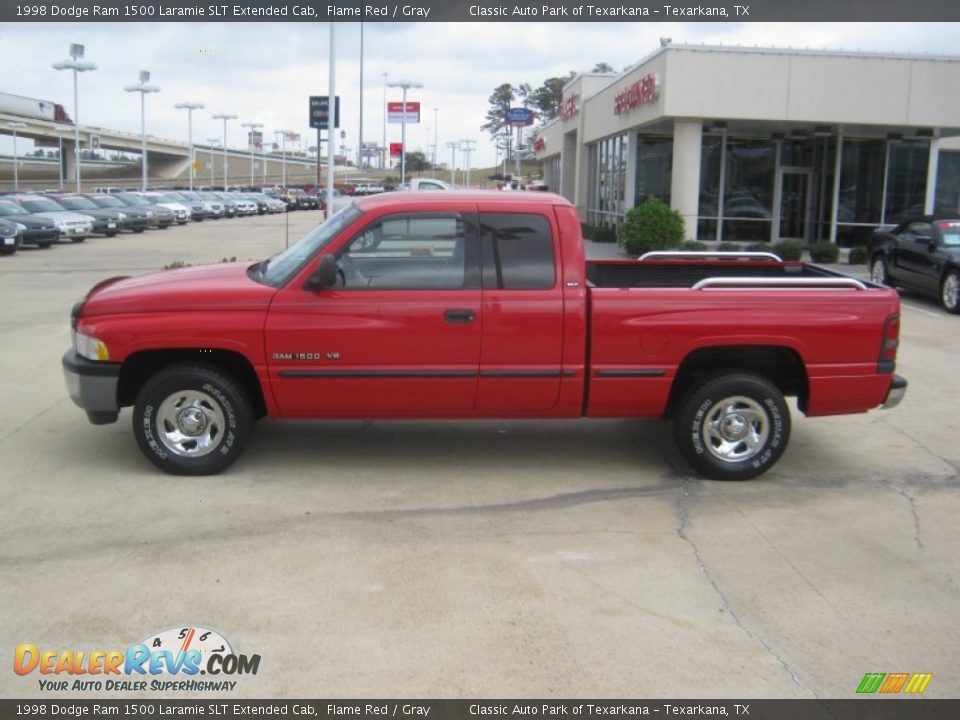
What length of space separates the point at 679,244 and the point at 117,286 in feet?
59.5

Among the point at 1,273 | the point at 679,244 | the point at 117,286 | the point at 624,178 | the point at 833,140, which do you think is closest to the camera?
the point at 117,286

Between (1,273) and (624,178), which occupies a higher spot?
(624,178)

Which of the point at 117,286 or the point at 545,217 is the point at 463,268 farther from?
the point at 117,286

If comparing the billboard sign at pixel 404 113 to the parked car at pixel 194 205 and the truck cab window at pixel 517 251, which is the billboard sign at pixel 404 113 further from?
the truck cab window at pixel 517 251

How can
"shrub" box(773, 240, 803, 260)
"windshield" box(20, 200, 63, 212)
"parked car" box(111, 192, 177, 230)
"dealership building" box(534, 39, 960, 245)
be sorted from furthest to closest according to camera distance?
1. "parked car" box(111, 192, 177, 230)
2. "windshield" box(20, 200, 63, 212)
3. "shrub" box(773, 240, 803, 260)
4. "dealership building" box(534, 39, 960, 245)

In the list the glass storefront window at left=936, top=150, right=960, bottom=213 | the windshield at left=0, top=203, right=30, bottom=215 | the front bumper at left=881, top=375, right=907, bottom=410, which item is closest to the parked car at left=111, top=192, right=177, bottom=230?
the windshield at left=0, top=203, right=30, bottom=215

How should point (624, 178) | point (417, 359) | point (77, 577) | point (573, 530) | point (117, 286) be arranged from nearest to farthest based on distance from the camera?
point (77, 577), point (573, 530), point (417, 359), point (117, 286), point (624, 178)

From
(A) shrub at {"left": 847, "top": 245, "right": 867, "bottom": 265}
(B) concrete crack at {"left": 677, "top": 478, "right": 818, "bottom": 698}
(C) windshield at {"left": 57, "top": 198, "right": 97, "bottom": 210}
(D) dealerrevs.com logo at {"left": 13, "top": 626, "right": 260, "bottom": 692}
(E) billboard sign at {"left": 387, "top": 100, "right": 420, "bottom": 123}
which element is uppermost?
(E) billboard sign at {"left": 387, "top": 100, "right": 420, "bottom": 123}

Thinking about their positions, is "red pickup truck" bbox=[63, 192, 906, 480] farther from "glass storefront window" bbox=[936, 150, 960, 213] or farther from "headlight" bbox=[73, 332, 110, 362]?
"glass storefront window" bbox=[936, 150, 960, 213]

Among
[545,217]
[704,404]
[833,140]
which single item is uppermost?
[833,140]

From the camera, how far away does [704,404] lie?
6496mm

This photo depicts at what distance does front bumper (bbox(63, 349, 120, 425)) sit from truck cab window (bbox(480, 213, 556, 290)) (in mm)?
2553

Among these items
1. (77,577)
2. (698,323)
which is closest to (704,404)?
(698,323)

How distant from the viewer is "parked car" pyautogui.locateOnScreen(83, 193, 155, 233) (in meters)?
37.5
